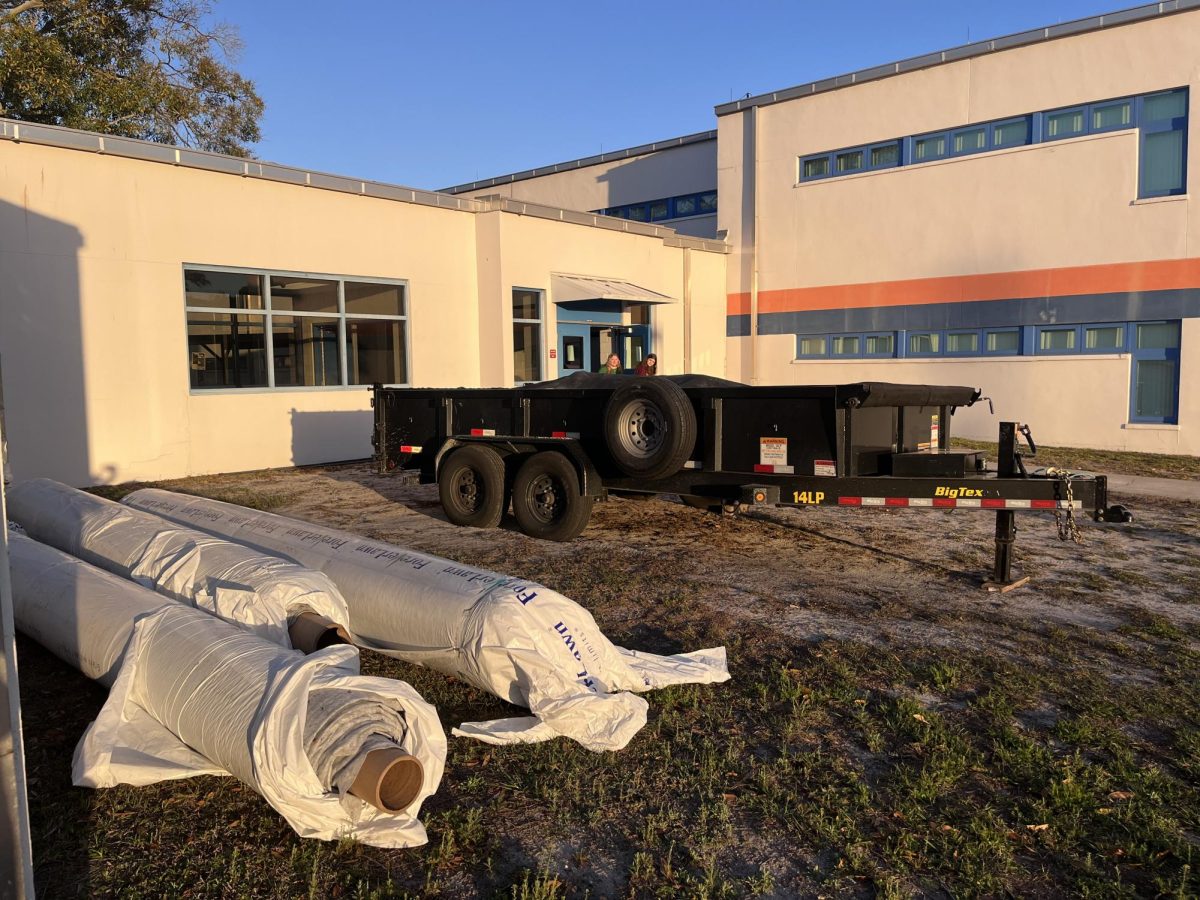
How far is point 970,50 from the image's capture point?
58.3 ft

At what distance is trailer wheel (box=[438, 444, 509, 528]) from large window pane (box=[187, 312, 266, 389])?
5502 mm

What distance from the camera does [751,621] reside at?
19.5 feet

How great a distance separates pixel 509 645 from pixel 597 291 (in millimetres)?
13716

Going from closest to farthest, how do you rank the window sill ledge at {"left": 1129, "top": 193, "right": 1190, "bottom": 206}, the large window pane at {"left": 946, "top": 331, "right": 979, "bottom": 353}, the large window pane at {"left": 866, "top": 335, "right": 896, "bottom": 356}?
the window sill ledge at {"left": 1129, "top": 193, "right": 1190, "bottom": 206}
the large window pane at {"left": 946, "top": 331, "right": 979, "bottom": 353}
the large window pane at {"left": 866, "top": 335, "right": 896, "bottom": 356}

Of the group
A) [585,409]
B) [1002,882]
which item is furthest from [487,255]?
[1002,882]

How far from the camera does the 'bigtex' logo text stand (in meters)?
6.38

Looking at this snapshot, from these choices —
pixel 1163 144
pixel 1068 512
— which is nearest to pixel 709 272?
pixel 1163 144

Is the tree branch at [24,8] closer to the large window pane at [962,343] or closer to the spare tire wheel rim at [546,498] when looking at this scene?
the spare tire wheel rim at [546,498]

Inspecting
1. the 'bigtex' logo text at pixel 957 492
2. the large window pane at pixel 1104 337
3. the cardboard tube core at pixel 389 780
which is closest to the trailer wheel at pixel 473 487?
the 'bigtex' logo text at pixel 957 492

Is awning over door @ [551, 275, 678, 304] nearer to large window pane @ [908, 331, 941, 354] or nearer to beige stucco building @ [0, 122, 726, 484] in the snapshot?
beige stucco building @ [0, 122, 726, 484]

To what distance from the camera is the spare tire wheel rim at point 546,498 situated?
8469 mm

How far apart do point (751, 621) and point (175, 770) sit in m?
3.69

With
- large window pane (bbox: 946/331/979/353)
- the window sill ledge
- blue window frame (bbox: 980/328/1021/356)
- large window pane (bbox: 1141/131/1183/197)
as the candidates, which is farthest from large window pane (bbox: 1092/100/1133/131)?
large window pane (bbox: 946/331/979/353)

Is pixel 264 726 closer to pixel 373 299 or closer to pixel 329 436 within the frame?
pixel 329 436
